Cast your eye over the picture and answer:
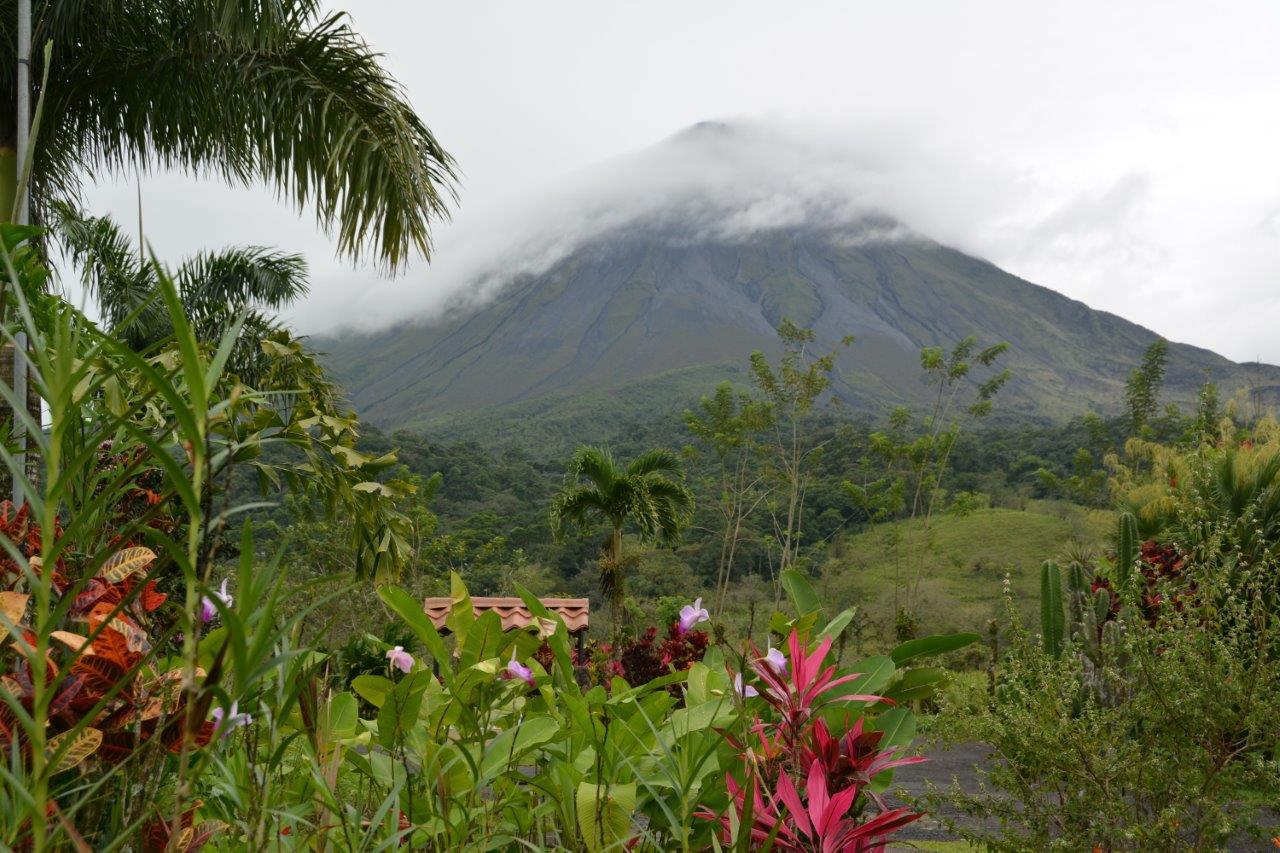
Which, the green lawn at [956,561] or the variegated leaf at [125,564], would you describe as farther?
the green lawn at [956,561]

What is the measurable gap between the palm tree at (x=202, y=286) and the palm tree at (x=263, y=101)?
6.50 ft

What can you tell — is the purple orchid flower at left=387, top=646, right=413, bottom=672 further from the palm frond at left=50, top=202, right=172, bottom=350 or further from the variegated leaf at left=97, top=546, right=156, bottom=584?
the palm frond at left=50, top=202, right=172, bottom=350

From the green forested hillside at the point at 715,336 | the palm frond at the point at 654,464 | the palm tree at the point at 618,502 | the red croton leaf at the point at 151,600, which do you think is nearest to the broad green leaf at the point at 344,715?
the red croton leaf at the point at 151,600

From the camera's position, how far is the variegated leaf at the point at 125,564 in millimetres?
944

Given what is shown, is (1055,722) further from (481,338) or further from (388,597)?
(481,338)

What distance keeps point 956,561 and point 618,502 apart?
18.1 meters

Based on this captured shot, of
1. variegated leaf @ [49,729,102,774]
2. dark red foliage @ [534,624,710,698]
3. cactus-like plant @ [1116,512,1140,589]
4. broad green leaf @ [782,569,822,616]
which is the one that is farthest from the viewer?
cactus-like plant @ [1116,512,1140,589]

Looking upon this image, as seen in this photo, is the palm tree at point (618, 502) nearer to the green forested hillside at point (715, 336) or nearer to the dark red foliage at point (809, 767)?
the dark red foliage at point (809, 767)

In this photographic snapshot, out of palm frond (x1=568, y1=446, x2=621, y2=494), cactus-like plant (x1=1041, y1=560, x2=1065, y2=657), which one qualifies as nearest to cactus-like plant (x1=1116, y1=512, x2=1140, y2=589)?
cactus-like plant (x1=1041, y1=560, x2=1065, y2=657)

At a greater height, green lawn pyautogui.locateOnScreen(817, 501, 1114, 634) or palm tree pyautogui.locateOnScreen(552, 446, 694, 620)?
palm tree pyautogui.locateOnScreen(552, 446, 694, 620)

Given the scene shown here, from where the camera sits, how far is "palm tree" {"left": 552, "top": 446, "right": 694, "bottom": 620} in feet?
40.1

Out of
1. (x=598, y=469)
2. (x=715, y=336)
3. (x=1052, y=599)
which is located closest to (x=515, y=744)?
(x=1052, y=599)

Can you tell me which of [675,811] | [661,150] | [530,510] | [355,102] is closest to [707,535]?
[530,510]

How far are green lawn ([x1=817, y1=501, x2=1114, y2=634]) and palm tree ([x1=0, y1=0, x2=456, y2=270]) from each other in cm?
1814
